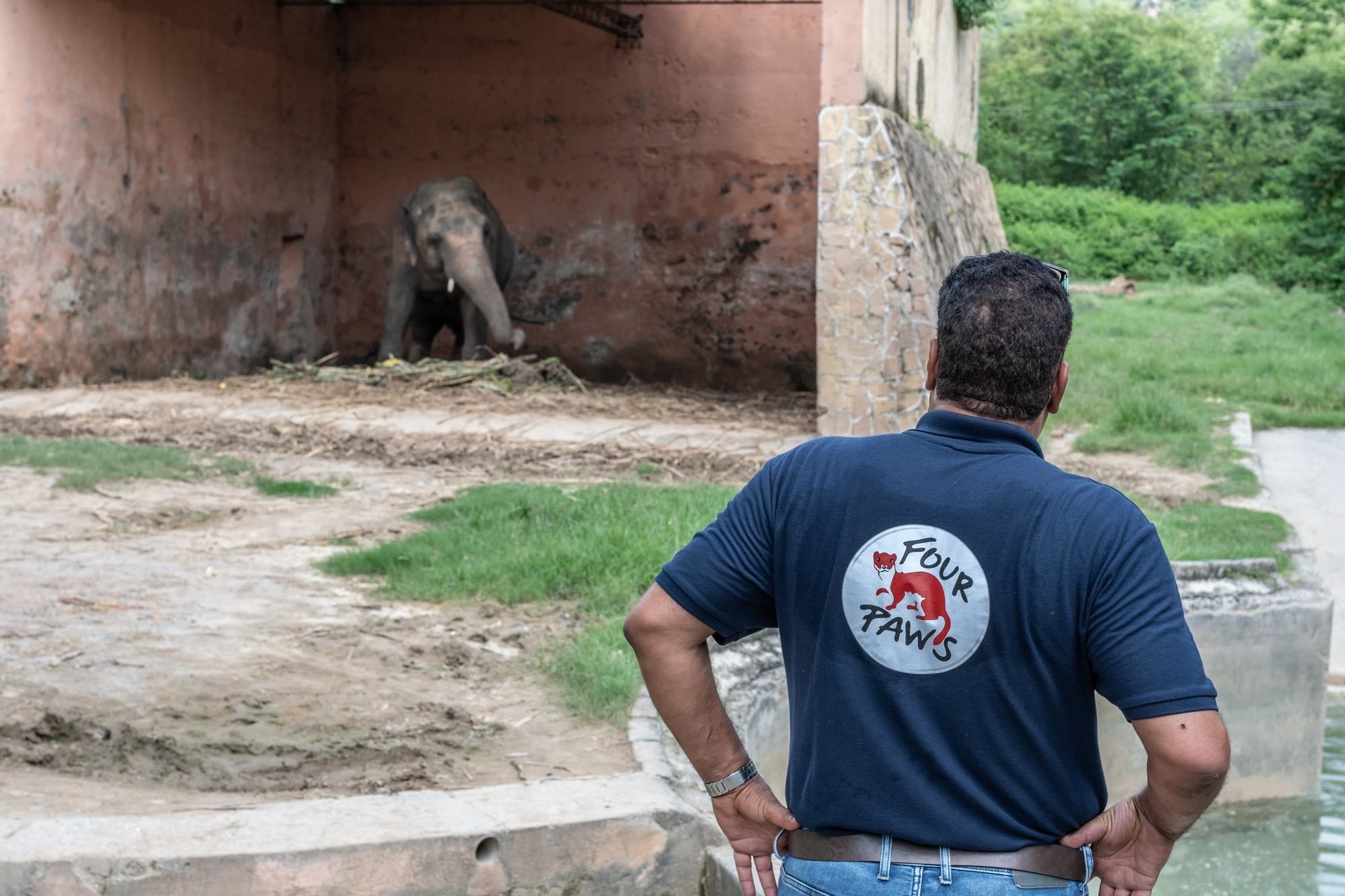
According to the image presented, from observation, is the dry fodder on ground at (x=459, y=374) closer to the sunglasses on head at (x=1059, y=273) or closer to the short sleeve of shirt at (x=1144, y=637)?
the sunglasses on head at (x=1059, y=273)

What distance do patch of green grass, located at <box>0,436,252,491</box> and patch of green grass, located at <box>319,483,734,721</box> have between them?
6.36 feet

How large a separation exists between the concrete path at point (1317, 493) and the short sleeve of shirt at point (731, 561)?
5.63m

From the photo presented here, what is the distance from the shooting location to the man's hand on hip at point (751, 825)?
2314 mm

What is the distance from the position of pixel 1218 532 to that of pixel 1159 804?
6259 millimetres

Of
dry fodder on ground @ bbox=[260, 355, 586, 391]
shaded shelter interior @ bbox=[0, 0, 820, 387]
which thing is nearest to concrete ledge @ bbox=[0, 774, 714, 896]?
dry fodder on ground @ bbox=[260, 355, 586, 391]

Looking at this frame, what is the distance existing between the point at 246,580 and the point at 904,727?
15.2 ft

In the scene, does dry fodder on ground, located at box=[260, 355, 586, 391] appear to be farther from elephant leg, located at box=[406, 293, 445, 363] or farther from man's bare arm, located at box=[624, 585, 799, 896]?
man's bare arm, located at box=[624, 585, 799, 896]

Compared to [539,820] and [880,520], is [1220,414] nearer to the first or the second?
[539,820]

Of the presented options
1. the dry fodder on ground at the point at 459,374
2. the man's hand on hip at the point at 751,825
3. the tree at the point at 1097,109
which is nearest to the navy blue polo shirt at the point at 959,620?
the man's hand on hip at the point at 751,825

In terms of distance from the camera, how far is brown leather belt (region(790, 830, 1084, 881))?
2.02 metres

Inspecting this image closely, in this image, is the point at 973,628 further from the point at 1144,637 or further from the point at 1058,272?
the point at 1058,272

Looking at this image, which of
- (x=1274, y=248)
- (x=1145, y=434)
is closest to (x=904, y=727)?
(x=1145, y=434)

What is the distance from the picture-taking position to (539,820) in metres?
3.62

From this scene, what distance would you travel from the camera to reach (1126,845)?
6.81ft
